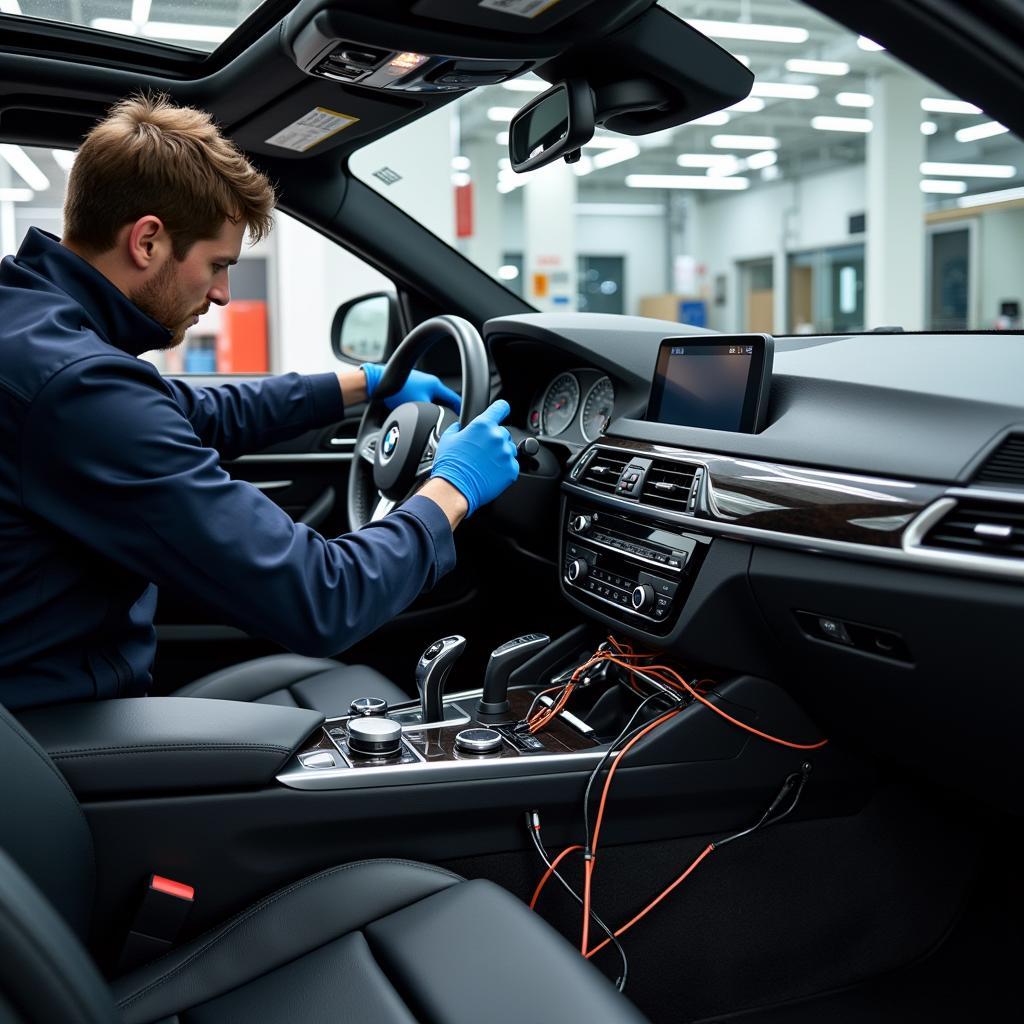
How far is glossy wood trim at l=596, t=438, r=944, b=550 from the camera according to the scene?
1.19 metres

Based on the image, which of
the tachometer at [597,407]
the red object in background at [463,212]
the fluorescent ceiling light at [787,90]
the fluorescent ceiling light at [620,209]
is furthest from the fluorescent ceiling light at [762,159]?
the tachometer at [597,407]

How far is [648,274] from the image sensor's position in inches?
747

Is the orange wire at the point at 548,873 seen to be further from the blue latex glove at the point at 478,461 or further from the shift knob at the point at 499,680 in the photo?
Answer: the blue latex glove at the point at 478,461

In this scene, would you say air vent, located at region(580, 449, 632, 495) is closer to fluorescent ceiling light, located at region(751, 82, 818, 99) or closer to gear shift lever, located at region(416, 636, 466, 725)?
gear shift lever, located at region(416, 636, 466, 725)

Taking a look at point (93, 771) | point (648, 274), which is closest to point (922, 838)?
point (93, 771)

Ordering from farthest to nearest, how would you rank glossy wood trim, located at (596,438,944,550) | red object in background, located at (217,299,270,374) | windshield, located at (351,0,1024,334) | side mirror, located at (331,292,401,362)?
windshield, located at (351,0,1024,334) < red object in background, located at (217,299,270,374) < side mirror, located at (331,292,401,362) < glossy wood trim, located at (596,438,944,550)

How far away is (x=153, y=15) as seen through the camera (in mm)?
1961

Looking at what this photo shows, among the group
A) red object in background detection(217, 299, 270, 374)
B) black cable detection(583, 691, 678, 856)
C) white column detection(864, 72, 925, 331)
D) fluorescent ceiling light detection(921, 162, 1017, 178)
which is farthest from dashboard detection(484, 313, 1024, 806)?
fluorescent ceiling light detection(921, 162, 1017, 178)

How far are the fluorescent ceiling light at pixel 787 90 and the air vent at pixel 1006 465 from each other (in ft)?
36.3

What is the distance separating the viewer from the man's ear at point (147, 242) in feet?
4.20

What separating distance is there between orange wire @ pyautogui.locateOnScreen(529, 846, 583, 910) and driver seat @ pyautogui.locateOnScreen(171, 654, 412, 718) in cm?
46

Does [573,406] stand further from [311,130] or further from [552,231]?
[552,231]

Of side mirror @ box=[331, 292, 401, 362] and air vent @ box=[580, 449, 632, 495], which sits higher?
side mirror @ box=[331, 292, 401, 362]

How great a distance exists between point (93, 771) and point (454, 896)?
41 centimetres
